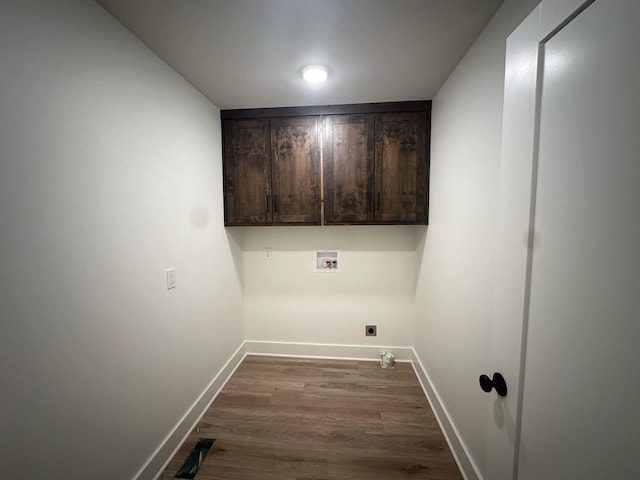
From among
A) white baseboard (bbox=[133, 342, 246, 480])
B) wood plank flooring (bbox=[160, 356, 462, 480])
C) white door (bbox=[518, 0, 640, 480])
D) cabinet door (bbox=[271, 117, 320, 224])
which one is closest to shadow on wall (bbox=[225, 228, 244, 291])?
cabinet door (bbox=[271, 117, 320, 224])

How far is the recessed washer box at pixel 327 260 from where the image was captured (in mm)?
2562

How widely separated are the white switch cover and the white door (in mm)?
1745

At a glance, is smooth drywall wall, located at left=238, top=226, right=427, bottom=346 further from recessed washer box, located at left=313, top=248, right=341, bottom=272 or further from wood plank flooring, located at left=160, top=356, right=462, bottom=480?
wood plank flooring, located at left=160, top=356, right=462, bottom=480

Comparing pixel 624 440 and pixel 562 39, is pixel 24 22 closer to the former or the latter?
pixel 562 39

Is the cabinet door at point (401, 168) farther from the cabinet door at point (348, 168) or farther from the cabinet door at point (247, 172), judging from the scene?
the cabinet door at point (247, 172)

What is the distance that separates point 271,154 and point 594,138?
6.67 feet

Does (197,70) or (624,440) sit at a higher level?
(197,70)

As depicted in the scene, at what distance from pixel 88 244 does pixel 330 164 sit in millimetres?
1695

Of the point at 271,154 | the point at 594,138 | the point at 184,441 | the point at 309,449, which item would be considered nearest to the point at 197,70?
the point at 271,154

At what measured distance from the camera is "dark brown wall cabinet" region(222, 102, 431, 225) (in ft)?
6.88

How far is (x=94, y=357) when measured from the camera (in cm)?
108

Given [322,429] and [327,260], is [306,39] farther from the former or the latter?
[322,429]

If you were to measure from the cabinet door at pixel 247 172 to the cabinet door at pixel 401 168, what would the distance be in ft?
3.26

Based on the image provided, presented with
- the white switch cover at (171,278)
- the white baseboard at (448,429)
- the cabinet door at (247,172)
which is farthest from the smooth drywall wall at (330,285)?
the white switch cover at (171,278)
